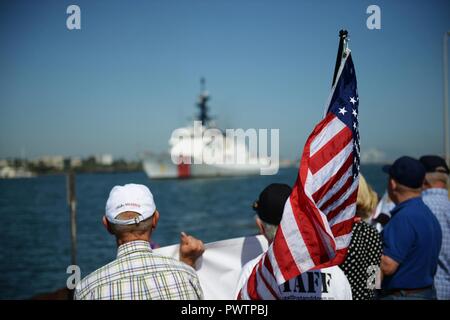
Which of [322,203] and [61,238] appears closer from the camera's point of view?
[322,203]

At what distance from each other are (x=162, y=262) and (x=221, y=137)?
10067 cm

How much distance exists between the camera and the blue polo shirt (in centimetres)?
335

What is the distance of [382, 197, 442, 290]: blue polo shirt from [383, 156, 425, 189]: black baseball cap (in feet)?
0.43

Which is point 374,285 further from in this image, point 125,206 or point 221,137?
point 221,137

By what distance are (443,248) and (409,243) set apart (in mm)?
590

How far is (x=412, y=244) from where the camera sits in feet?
11.1

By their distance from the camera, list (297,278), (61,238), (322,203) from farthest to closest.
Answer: (61,238)
(297,278)
(322,203)

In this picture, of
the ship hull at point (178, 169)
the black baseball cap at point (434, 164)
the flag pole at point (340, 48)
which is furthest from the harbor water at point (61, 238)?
the ship hull at point (178, 169)

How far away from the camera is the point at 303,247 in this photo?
7.17 ft

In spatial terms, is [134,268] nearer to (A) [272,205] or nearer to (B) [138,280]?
(B) [138,280]

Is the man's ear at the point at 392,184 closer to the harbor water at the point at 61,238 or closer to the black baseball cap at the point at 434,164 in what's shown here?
the black baseball cap at the point at 434,164

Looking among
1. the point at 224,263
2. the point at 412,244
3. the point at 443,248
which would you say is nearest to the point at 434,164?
the point at 443,248

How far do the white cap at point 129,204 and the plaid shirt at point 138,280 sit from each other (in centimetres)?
15
